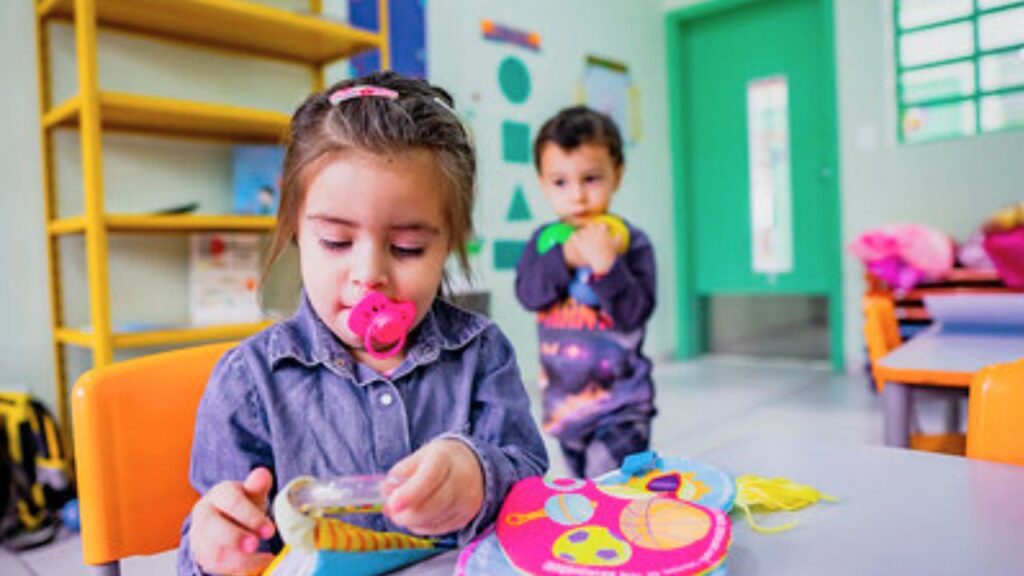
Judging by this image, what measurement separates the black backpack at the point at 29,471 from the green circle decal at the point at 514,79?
7.76 ft

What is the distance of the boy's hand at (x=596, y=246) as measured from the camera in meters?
1.51

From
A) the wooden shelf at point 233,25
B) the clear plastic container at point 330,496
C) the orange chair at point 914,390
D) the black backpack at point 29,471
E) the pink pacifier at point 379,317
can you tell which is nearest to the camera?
the clear plastic container at point 330,496

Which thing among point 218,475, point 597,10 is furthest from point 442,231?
point 597,10

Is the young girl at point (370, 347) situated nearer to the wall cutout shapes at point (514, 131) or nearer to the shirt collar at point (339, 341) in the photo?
the shirt collar at point (339, 341)

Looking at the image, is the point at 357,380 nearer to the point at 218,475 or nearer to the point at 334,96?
the point at 218,475

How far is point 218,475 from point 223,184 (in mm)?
2114

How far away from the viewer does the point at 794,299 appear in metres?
5.47

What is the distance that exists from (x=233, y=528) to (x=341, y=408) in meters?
0.21

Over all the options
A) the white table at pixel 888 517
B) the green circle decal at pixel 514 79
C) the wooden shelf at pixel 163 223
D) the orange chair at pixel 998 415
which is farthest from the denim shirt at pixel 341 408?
the green circle decal at pixel 514 79

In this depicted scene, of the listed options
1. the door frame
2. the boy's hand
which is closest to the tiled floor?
the door frame

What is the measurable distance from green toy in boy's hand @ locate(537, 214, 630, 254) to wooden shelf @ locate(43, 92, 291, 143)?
2.64 feet

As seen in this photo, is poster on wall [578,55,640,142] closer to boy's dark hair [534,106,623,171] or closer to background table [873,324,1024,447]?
boy's dark hair [534,106,623,171]

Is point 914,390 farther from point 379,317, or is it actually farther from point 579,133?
point 379,317

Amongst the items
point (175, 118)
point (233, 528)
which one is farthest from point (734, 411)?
point (233, 528)
